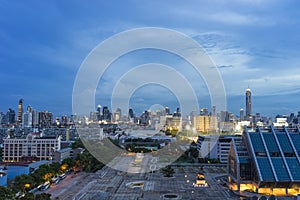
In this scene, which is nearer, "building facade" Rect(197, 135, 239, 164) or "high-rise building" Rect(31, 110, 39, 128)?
"building facade" Rect(197, 135, 239, 164)

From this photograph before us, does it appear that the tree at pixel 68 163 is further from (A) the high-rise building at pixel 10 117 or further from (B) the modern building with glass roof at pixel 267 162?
(A) the high-rise building at pixel 10 117

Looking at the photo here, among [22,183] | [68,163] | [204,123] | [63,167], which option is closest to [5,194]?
[22,183]

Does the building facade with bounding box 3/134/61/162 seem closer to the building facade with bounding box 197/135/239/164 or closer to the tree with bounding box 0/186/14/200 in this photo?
the building facade with bounding box 197/135/239/164

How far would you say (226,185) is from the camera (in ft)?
60.4

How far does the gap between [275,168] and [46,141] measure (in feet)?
71.6

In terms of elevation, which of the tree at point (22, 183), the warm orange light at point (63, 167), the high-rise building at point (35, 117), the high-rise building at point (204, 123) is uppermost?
the high-rise building at point (35, 117)

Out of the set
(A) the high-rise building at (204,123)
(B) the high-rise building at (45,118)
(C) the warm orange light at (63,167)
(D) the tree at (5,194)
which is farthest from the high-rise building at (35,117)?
(D) the tree at (5,194)

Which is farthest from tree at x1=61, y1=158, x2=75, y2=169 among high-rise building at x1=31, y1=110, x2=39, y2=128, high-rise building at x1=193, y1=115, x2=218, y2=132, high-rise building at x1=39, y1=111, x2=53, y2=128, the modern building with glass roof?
high-rise building at x1=31, y1=110, x2=39, y2=128

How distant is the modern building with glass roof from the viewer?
16.0m

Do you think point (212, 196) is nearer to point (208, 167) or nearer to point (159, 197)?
point (159, 197)

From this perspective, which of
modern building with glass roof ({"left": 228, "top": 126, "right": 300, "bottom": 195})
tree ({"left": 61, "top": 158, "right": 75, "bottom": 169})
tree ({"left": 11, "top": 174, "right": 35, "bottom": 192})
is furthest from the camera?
tree ({"left": 61, "top": 158, "right": 75, "bottom": 169})

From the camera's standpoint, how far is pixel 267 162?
1673cm

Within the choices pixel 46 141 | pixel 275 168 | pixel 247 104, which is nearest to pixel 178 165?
pixel 275 168

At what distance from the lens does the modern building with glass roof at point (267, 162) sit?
16.0m
